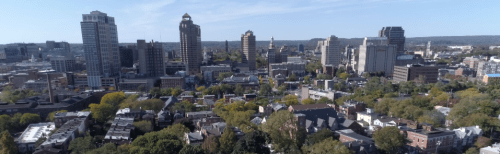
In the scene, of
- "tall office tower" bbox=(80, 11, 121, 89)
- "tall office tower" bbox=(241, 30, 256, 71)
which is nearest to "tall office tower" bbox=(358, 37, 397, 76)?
"tall office tower" bbox=(241, 30, 256, 71)

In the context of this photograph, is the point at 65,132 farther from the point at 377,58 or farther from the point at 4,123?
the point at 377,58

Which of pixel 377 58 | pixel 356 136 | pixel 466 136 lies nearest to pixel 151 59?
pixel 356 136

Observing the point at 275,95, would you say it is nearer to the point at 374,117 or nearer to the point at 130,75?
the point at 374,117

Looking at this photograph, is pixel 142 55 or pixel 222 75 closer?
pixel 142 55

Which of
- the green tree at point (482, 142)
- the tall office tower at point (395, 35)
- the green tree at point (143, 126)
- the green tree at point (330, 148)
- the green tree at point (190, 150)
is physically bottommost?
the green tree at point (482, 142)

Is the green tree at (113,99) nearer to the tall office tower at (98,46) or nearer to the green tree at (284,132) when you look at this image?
the tall office tower at (98,46)

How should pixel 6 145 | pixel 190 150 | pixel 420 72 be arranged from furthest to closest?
pixel 420 72 < pixel 6 145 < pixel 190 150

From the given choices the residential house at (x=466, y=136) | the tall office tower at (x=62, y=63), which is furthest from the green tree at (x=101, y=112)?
the tall office tower at (x=62, y=63)
